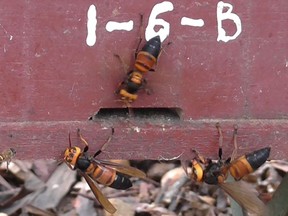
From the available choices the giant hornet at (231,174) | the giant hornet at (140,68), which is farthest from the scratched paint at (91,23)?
the giant hornet at (231,174)

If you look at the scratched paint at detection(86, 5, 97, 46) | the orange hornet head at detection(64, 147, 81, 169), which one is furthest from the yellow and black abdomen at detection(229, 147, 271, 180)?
the scratched paint at detection(86, 5, 97, 46)

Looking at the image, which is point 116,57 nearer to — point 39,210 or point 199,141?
point 199,141

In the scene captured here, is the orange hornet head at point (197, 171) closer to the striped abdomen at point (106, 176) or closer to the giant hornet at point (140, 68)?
the striped abdomen at point (106, 176)

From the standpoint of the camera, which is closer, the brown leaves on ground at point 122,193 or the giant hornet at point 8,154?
the giant hornet at point 8,154

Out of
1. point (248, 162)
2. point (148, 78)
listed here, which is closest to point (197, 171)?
point (248, 162)

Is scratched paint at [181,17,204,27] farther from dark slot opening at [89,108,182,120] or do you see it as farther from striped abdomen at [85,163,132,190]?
striped abdomen at [85,163,132,190]
